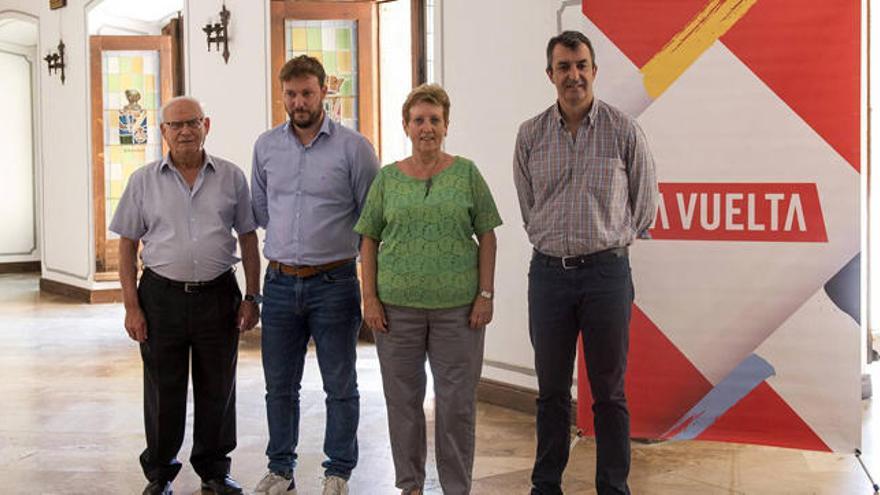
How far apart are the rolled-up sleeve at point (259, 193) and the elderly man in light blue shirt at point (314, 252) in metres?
0.01

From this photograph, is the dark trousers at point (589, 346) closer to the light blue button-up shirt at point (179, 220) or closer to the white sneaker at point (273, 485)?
the white sneaker at point (273, 485)

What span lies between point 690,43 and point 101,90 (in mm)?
7314

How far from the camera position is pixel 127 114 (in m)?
9.98

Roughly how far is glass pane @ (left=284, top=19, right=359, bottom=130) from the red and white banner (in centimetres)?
345

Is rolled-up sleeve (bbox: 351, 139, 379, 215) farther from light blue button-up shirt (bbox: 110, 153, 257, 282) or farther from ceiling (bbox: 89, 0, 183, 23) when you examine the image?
ceiling (bbox: 89, 0, 183, 23)

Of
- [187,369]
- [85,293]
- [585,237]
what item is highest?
[585,237]

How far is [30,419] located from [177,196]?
2225 millimetres

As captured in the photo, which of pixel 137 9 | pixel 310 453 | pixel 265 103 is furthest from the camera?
pixel 137 9

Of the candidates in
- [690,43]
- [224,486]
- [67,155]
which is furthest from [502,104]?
[67,155]

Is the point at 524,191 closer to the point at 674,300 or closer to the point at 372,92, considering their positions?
the point at 674,300

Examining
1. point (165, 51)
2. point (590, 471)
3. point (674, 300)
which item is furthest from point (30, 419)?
point (165, 51)

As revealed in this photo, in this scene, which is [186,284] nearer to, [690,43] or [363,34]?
[690,43]

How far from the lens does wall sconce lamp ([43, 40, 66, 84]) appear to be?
33.4ft

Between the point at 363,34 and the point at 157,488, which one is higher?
the point at 363,34
